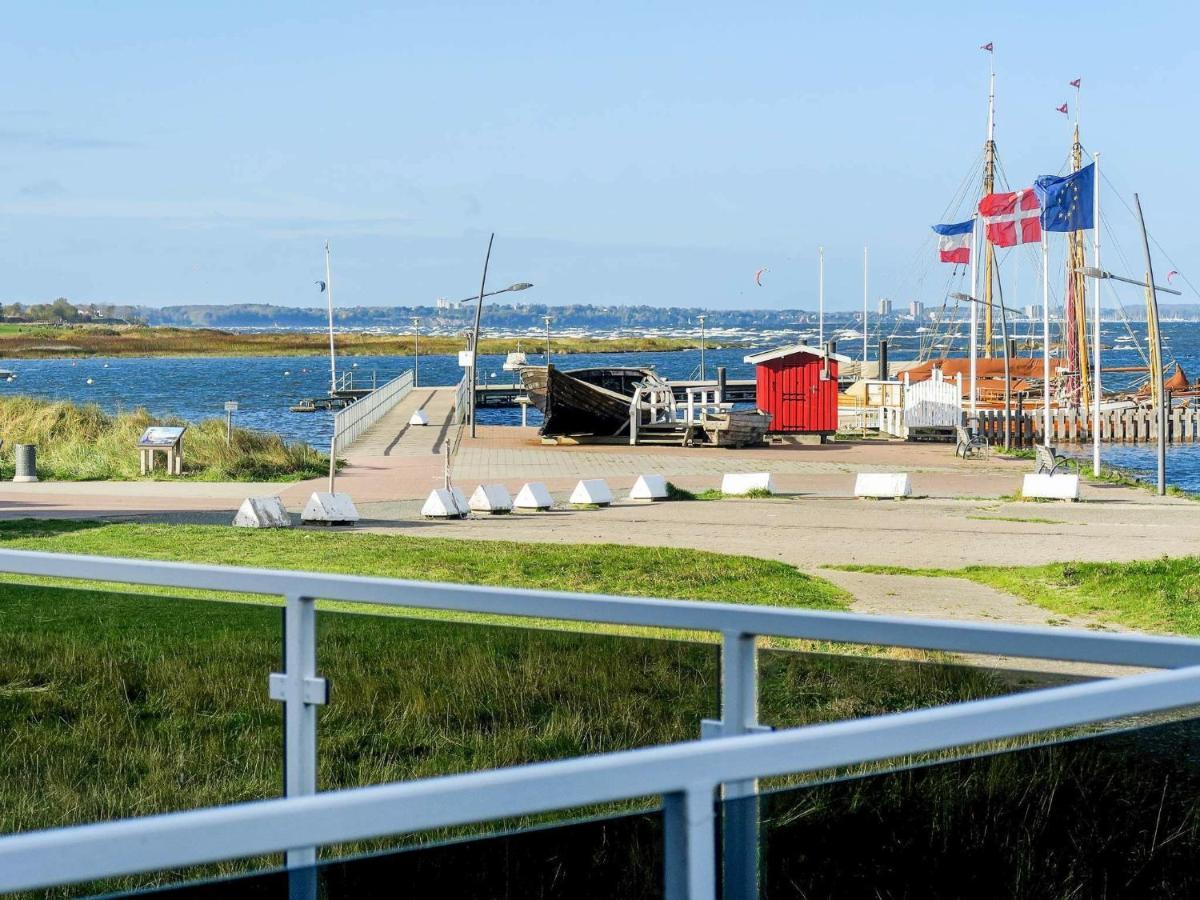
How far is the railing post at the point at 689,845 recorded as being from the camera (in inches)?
73.4

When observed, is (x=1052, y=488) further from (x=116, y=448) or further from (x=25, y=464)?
(x=116, y=448)

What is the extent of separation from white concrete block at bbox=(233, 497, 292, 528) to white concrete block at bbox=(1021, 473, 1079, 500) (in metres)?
13.3

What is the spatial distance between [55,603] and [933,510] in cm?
2258

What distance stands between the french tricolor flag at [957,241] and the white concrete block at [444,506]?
33494mm

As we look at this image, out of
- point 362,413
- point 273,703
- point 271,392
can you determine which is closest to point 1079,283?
point 362,413

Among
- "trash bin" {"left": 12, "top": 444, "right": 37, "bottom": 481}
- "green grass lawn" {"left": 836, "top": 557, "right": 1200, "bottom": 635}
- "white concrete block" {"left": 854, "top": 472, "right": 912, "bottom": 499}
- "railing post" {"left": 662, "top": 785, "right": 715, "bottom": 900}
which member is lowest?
"green grass lawn" {"left": 836, "top": 557, "right": 1200, "bottom": 635}

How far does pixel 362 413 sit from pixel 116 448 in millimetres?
12791

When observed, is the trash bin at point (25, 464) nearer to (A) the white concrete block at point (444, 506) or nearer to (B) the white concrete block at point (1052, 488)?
(A) the white concrete block at point (444, 506)

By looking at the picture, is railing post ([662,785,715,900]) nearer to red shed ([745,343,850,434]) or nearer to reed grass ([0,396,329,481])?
reed grass ([0,396,329,481])

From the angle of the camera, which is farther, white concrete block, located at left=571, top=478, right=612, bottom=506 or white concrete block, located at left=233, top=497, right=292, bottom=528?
white concrete block, located at left=571, top=478, right=612, bottom=506

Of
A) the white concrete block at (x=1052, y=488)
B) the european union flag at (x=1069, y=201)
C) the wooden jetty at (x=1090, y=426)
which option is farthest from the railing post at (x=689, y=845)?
the wooden jetty at (x=1090, y=426)

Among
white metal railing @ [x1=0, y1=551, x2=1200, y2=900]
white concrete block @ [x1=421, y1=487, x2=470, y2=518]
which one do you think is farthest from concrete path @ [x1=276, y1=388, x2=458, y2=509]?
white metal railing @ [x1=0, y1=551, x2=1200, y2=900]

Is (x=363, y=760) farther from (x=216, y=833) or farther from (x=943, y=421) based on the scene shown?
(x=943, y=421)

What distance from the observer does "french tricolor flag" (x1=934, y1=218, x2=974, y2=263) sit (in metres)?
53.0
